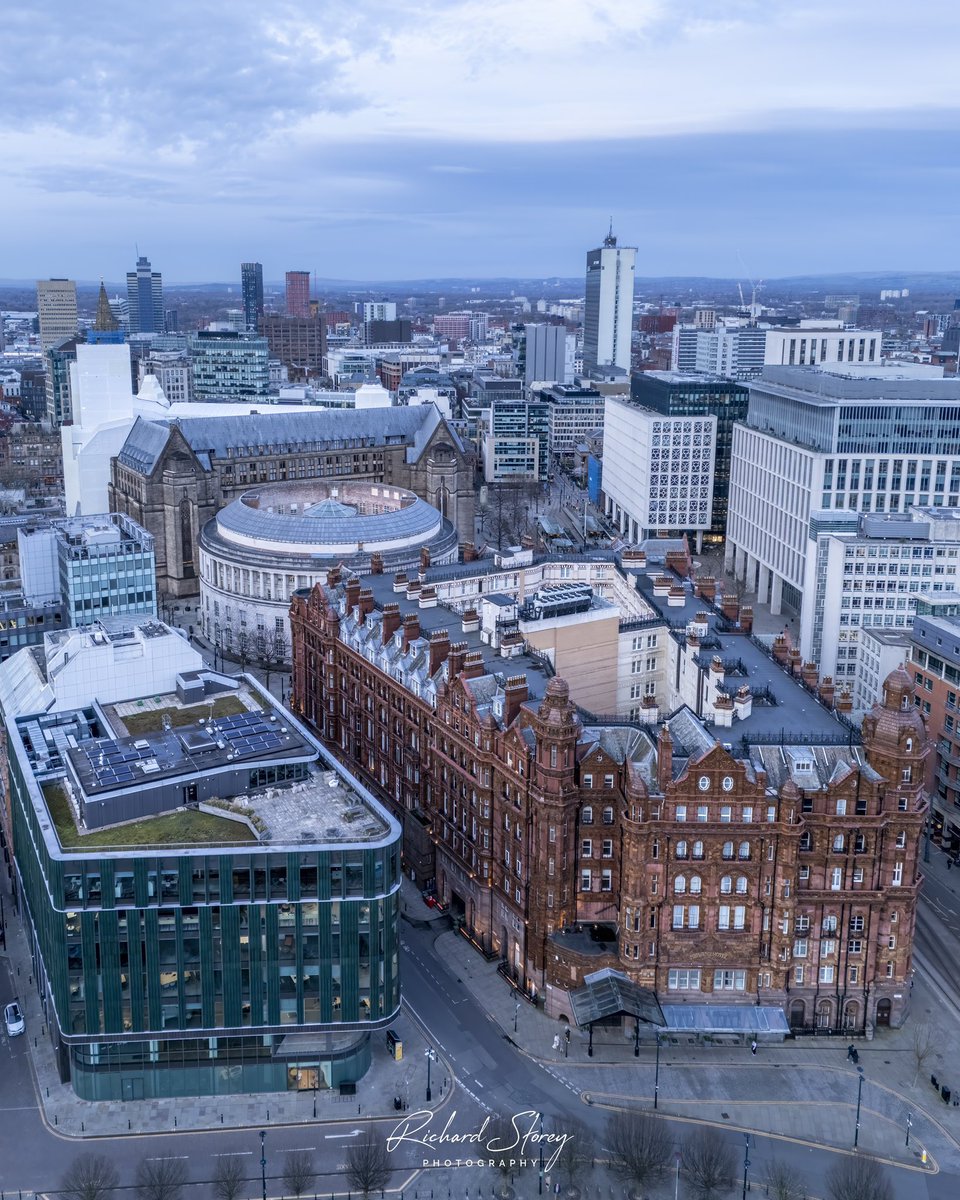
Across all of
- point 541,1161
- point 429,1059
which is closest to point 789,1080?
point 541,1161

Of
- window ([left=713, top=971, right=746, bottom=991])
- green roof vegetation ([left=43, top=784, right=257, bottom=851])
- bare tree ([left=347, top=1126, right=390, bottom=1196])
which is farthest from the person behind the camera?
window ([left=713, top=971, right=746, bottom=991])

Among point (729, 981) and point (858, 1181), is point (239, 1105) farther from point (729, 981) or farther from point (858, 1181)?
point (858, 1181)

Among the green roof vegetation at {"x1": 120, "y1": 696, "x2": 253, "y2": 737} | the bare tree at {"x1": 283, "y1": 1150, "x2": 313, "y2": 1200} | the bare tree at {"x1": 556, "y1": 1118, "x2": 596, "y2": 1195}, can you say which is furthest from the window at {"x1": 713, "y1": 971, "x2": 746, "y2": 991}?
the green roof vegetation at {"x1": 120, "y1": 696, "x2": 253, "y2": 737}

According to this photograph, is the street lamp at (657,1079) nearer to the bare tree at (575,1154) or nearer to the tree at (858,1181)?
the bare tree at (575,1154)

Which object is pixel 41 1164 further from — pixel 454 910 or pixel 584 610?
pixel 584 610

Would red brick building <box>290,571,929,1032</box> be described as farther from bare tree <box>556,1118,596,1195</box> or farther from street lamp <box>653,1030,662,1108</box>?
bare tree <box>556,1118,596,1195</box>
